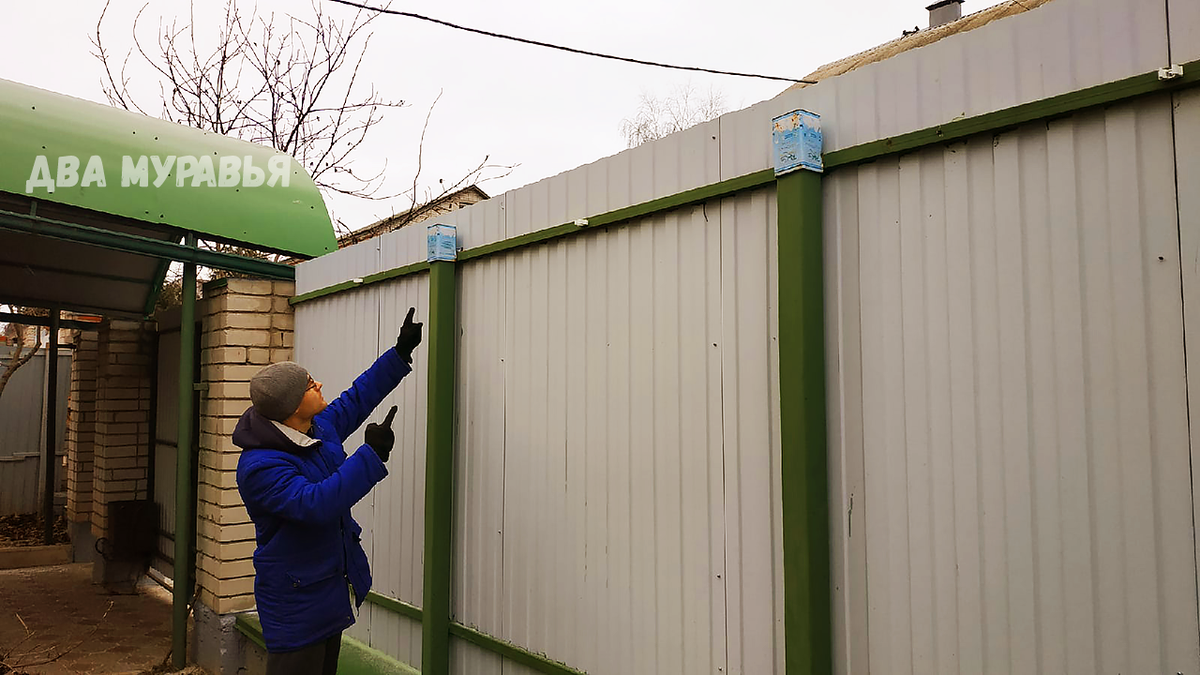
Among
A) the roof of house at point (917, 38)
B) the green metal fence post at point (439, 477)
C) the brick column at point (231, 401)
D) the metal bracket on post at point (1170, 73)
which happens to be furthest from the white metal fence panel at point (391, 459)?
the roof of house at point (917, 38)

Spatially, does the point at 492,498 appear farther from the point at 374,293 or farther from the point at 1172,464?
the point at 1172,464

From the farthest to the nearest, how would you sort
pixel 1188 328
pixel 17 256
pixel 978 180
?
pixel 17 256 → pixel 978 180 → pixel 1188 328

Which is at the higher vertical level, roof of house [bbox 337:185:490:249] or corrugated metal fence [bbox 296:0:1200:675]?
roof of house [bbox 337:185:490:249]

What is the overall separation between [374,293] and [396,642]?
173cm

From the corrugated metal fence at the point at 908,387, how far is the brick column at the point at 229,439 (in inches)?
98.0

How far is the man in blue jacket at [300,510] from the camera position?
9.30ft

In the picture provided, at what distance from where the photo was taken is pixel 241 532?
4.96 m

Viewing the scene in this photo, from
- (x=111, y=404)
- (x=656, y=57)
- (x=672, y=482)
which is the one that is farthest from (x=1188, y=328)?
(x=111, y=404)

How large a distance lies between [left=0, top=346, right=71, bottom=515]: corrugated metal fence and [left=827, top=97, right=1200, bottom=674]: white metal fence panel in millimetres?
12670

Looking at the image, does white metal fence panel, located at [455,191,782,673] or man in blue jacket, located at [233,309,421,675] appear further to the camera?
man in blue jacket, located at [233,309,421,675]

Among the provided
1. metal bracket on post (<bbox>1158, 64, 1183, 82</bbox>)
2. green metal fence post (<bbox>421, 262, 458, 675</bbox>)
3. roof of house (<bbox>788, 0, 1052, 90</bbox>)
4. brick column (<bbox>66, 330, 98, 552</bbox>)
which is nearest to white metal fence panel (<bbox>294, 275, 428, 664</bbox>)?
green metal fence post (<bbox>421, 262, 458, 675</bbox>)

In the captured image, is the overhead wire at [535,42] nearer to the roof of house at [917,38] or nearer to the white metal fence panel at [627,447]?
the roof of house at [917,38]

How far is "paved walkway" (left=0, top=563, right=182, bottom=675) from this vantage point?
5.40 m

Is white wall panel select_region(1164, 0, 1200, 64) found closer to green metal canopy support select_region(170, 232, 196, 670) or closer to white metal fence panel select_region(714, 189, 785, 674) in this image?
white metal fence panel select_region(714, 189, 785, 674)
